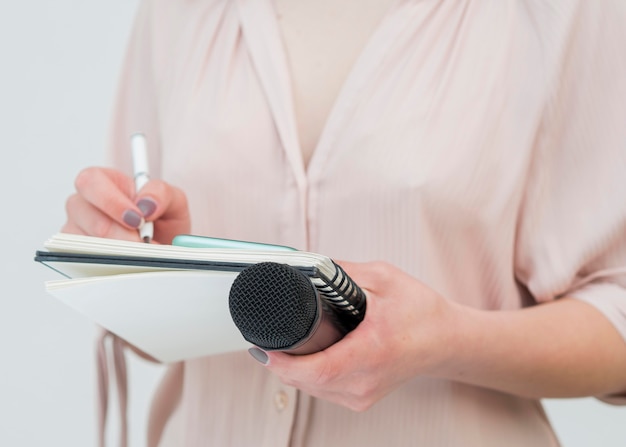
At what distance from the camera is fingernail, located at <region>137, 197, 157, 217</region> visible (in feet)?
2.33

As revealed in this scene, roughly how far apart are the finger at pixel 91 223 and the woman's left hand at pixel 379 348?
23 centimetres

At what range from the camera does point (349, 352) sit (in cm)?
55

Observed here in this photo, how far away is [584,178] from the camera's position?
816 millimetres

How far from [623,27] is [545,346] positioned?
1.06 feet

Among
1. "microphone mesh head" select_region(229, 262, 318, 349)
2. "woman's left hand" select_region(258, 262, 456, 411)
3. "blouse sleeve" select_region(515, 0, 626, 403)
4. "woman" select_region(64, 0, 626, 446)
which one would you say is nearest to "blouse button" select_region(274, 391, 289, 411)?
"woman" select_region(64, 0, 626, 446)

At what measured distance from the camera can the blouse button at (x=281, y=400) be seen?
821 mm

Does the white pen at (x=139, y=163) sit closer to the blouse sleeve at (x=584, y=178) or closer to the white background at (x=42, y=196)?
the blouse sleeve at (x=584, y=178)

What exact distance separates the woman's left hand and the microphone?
0.05m

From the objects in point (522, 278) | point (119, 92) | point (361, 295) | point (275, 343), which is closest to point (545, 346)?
point (522, 278)

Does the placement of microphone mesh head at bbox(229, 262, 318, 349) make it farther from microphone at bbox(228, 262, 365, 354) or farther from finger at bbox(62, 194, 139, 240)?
finger at bbox(62, 194, 139, 240)

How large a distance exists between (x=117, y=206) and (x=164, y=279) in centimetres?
20

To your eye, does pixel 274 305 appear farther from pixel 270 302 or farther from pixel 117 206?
pixel 117 206

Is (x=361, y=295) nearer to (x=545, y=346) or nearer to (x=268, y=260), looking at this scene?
(x=268, y=260)

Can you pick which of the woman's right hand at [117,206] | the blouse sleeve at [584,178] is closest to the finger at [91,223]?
the woman's right hand at [117,206]
